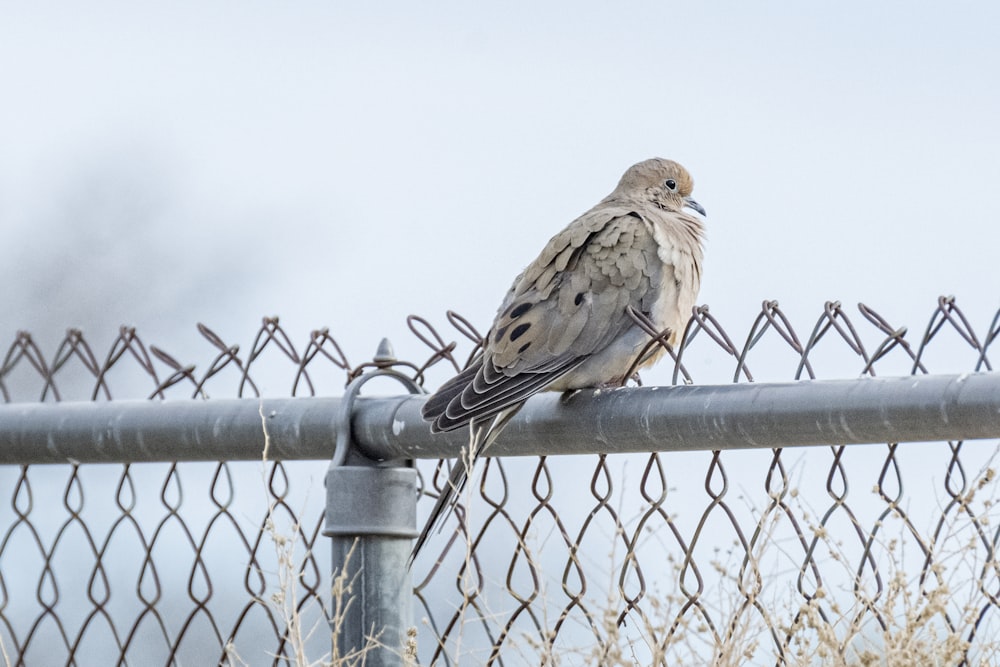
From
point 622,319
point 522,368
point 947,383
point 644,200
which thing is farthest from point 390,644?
point 644,200

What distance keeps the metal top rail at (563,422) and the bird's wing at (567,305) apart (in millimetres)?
136

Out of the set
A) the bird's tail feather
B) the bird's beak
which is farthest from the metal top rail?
the bird's beak

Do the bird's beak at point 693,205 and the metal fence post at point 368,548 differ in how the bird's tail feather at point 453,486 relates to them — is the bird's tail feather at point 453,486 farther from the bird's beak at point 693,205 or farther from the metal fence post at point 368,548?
the bird's beak at point 693,205

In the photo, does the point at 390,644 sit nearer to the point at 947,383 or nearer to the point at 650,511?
the point at 650,511

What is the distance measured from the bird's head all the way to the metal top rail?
197 centimetres

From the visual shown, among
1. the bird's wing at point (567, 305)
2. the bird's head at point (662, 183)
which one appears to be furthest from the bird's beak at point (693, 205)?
the bird's wing at point (567, 305)

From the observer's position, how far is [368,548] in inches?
118

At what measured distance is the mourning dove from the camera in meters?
3.00

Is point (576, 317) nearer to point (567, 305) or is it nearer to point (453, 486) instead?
point (567, 305)

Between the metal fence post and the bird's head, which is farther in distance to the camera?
the bird's head

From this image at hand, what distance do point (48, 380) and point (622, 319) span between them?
1540 mm

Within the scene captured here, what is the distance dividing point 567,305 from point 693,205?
1.47 m

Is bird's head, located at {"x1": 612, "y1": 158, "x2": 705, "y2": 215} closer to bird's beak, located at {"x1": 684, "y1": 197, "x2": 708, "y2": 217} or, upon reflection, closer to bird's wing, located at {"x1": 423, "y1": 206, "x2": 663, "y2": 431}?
bird's beak, located at {"x1": 684, "y1": 197, "x2": 708, "y2": 217}

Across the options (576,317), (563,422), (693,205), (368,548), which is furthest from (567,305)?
(693,205)
